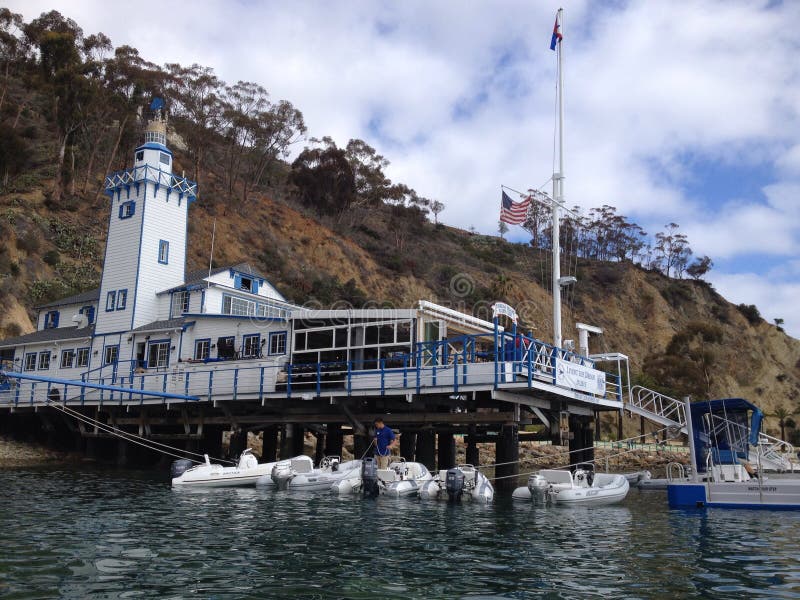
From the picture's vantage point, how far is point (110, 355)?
3378cm

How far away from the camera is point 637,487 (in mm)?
27875

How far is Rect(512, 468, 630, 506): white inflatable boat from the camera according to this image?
19812 millimetres

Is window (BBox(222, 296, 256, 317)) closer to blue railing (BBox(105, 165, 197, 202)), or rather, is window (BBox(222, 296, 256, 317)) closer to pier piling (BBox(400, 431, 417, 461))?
blue railing (BBox(105, 165, 197, 202))

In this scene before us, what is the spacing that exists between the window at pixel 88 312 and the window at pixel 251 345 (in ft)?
43.2

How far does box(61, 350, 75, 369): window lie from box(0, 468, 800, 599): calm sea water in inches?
668

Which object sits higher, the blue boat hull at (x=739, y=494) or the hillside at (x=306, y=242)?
the hillside at (x=306, y=242)

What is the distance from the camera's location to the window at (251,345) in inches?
1116

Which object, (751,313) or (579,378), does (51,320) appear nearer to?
(579,378)

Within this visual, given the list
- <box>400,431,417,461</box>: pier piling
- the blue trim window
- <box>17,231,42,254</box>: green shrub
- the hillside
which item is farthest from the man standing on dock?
<box>17,231,42,254</box>: green shrub

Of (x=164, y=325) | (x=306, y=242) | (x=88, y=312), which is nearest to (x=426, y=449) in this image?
(x=164, y=325)

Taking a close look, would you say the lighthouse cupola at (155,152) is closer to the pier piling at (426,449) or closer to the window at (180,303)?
the window at (180,303)

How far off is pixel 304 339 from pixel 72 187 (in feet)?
143

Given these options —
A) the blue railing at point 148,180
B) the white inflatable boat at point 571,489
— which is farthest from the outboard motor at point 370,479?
the blue railing at point 148,180

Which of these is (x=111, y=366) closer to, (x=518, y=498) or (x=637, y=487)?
(x=518, y=498)
